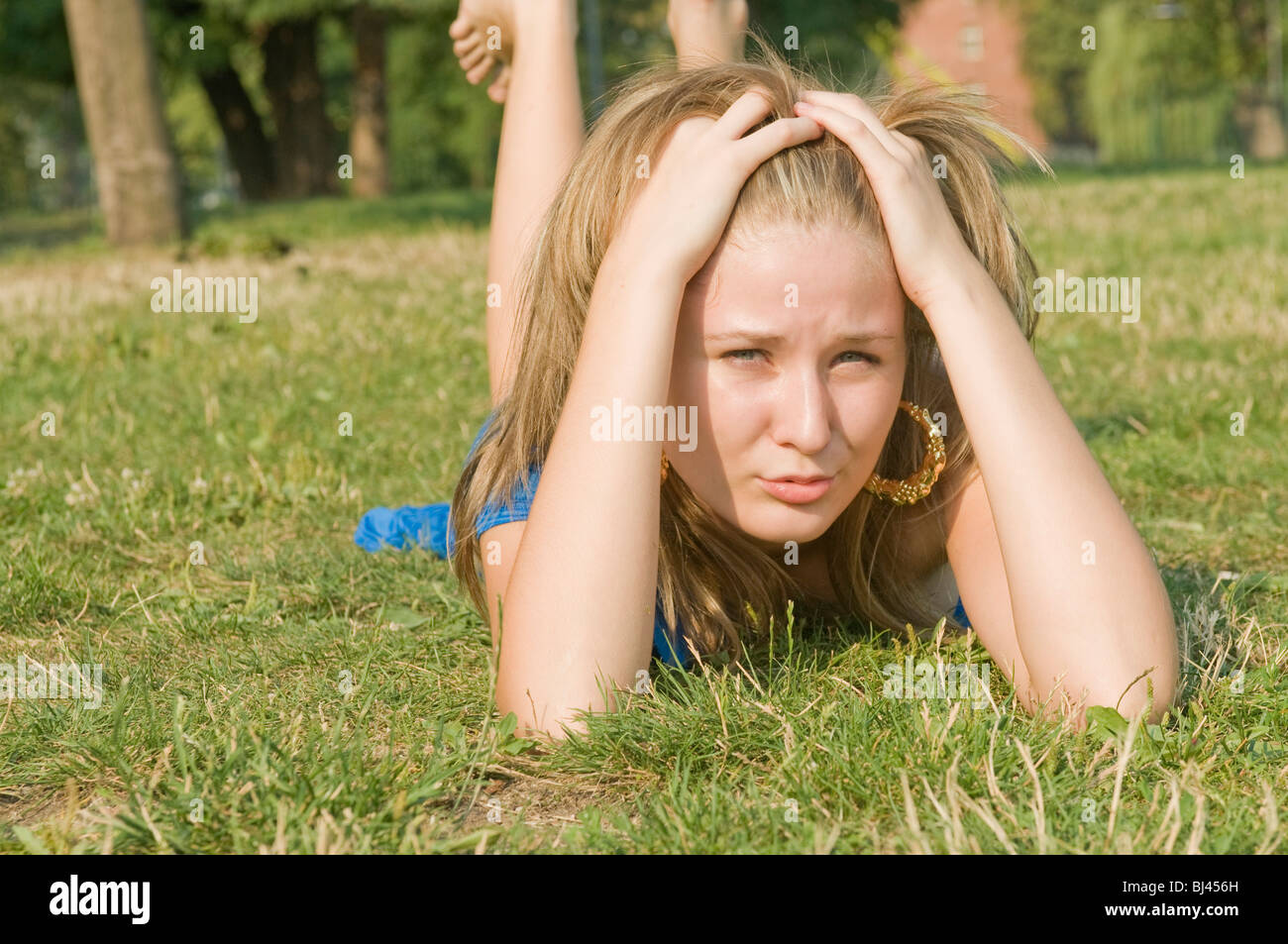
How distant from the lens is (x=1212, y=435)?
526cm

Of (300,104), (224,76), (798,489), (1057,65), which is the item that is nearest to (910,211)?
(798,489)

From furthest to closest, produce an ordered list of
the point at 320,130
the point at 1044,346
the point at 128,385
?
the point at 320,130
the point at 1044,346
the point at 128,385

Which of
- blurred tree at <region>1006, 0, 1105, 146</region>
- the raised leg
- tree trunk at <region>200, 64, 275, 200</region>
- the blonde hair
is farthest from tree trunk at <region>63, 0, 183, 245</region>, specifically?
blurred tree at <region>1006, 0, 1105, 146</region>

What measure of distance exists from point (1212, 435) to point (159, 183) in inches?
432

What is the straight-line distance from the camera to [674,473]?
294 centimetres

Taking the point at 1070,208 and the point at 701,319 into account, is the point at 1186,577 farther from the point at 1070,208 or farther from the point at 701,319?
the point at 1070,208

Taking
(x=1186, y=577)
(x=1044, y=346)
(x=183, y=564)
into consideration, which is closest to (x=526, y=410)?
(x=183, y=564)

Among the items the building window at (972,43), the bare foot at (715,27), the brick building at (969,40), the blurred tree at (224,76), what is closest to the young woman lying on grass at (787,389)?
the bare foot at (715,27)

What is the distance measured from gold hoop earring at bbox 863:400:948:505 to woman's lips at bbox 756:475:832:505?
15.0 inches

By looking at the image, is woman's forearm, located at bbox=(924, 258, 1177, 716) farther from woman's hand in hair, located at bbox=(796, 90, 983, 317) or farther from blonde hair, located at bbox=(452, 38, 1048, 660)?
blonde hair, located at bbox=(452, 38, 1048, 660)

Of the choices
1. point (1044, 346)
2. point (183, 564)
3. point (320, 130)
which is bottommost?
point (183, 564)

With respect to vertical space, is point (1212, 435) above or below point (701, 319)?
below

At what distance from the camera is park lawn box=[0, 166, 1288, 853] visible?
2.22 metres

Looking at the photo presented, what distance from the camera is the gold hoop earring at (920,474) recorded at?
291 centimetres
